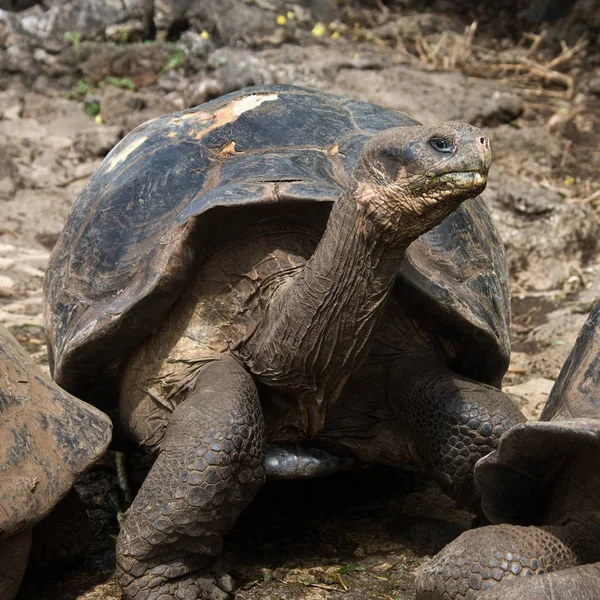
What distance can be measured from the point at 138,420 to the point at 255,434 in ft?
2.09

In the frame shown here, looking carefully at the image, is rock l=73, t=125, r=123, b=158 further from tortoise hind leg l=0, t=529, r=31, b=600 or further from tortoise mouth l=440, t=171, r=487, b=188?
tortoise mouth l=440, t=171, r=487, b=188

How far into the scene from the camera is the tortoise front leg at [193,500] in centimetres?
287

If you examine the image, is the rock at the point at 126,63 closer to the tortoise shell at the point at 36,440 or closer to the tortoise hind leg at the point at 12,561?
the tortoise shell at the point at 36,440

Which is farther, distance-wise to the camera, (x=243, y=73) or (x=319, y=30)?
(x=319, y=30)

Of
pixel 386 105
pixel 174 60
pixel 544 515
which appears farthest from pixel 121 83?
pixel 544 515

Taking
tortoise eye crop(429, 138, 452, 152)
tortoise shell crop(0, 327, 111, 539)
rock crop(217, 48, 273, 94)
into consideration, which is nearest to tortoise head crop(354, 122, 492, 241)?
tortoise eye crop(429, 138, 452, 152)

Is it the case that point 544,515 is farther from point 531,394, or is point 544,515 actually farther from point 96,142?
point 96,142

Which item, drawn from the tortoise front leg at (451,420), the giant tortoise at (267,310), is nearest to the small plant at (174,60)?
the giant tortoise at (267,310)

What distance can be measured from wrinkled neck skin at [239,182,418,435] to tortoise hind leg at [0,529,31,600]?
0.85 m

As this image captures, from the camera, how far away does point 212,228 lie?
320cm

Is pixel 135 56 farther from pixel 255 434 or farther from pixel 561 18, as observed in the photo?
pixel 255 434

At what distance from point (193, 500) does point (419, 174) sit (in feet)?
3.52

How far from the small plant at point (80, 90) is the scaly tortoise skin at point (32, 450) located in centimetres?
599

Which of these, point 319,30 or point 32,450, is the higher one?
point 319,30
